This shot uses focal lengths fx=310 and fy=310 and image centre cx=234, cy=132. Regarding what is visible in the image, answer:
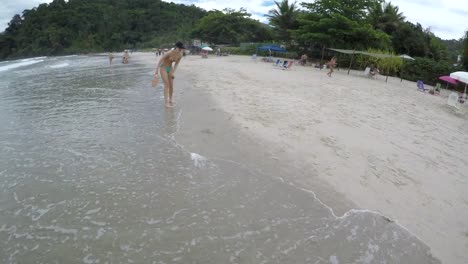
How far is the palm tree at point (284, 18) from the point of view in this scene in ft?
119

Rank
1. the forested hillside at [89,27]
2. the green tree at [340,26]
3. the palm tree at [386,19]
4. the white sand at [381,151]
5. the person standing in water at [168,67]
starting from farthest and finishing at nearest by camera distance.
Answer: the forested hillside at [89,27]
the palm tree at [386,19]
the green tree at [340,26]
the person standing in water at [168,67]
the white sand at [381,151]

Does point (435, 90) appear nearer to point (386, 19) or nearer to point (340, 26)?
point (340, 26)

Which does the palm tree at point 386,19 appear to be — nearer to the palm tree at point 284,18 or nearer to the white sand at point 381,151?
the palm tree at point 284,18

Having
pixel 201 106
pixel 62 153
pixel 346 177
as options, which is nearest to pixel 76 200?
pixel 62 153

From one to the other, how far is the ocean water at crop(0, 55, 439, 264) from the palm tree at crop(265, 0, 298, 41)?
34402mm

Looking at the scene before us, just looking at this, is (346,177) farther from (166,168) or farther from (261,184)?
(166,168)

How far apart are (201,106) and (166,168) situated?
372cm

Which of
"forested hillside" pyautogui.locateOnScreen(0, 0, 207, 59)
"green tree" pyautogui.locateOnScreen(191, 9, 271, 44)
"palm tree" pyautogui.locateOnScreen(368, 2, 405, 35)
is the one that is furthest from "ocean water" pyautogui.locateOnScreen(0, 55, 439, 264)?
"forested hillside" pyautogui.locateOnScreen(0, 0, 207, 59)

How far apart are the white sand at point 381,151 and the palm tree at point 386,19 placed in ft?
89.2

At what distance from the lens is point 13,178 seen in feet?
12.5

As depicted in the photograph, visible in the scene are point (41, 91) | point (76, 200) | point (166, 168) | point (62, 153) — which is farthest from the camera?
point (41, 91)

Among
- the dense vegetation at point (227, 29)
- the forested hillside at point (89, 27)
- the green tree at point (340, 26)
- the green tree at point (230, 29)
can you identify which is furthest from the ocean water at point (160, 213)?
the forested hillside at point (89, 27)

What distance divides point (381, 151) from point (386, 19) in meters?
34.1

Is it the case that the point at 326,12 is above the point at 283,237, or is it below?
above
